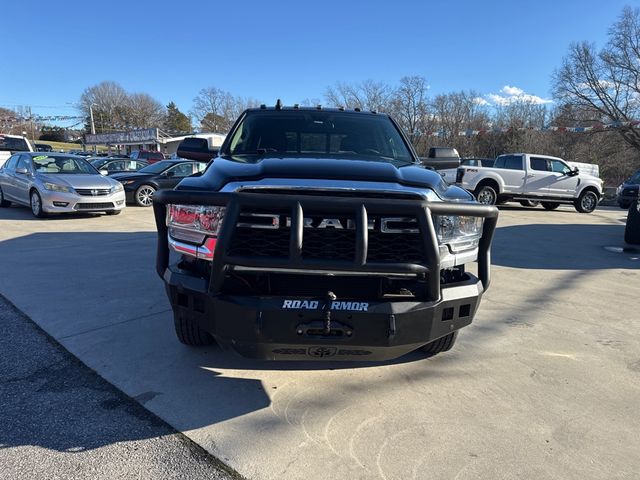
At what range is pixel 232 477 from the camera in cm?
212

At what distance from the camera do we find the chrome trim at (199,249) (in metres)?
2.48

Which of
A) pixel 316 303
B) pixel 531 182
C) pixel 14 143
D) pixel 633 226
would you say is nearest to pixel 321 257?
pixel 316 303

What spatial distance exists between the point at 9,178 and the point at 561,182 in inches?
683

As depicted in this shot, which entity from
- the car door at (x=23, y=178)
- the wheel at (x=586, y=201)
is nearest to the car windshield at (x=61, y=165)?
the car door at (x=23, y=178)

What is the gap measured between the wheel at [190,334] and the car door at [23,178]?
31.7ft

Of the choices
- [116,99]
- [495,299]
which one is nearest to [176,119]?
[116,99]

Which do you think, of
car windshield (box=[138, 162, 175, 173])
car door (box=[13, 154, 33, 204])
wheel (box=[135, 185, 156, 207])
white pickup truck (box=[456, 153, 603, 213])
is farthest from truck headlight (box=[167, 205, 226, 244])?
white pickup truck (box=[456, 153, 603, 213])

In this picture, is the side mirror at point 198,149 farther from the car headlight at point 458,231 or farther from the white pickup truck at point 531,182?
the white pickup truck at point 531,182

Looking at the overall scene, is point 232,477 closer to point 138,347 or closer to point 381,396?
point 381,396

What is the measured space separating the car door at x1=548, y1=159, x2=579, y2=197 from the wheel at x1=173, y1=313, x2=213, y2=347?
15188mm

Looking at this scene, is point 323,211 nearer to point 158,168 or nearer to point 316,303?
point 316,303

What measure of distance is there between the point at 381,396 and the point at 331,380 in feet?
1.25

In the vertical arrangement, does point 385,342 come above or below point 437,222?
below

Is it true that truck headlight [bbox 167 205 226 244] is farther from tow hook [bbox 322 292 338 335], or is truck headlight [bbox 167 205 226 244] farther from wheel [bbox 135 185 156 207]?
wheel [bbox 135 185 156 207]
